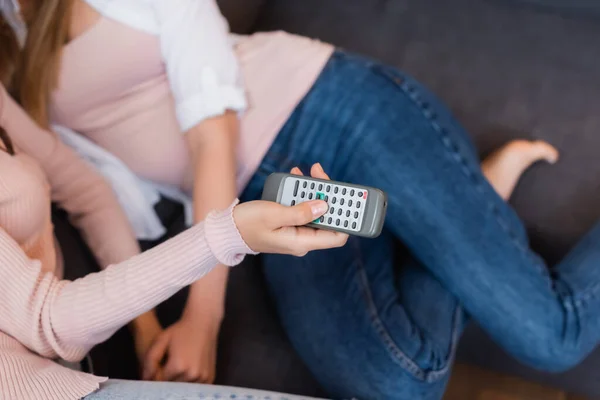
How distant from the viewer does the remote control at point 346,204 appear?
1.85 feet

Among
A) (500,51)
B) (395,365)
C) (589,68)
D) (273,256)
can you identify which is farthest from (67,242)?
(589,68)

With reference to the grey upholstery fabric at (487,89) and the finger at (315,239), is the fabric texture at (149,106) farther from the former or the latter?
the finger at (315,239)

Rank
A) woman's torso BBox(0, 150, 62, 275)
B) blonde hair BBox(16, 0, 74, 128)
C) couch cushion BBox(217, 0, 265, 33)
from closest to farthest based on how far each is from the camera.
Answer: woman's torso BBox(0, 150, 62, 275) → blonde hair BBox(16, 0, 74, 128) → couch cushion BBox(217, 0, 265, 33)

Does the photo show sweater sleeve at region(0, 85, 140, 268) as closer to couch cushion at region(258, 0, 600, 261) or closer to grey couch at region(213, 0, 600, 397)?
grey couch at region(213, 0, 600, 397)

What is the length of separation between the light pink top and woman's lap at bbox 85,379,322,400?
36 centimetres

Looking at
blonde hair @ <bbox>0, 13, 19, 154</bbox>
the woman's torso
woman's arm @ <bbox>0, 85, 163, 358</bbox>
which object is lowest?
woman's arm @ <bbox>0, 85, 163, 358</bbox>

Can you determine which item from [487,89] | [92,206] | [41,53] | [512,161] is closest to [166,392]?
[92,206]

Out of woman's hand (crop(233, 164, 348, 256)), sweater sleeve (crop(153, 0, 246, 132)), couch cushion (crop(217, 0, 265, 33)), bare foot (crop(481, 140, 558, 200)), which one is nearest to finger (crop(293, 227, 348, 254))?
woman's hand (crop(233, 164, 348, 256))

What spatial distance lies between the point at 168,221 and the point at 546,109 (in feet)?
2.35

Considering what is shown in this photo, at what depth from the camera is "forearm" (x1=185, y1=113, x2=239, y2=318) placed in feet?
2.66

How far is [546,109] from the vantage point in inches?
40.6

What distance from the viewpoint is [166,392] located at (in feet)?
2.09

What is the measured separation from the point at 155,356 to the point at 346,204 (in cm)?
41

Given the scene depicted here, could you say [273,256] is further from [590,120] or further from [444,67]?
[590,120]
